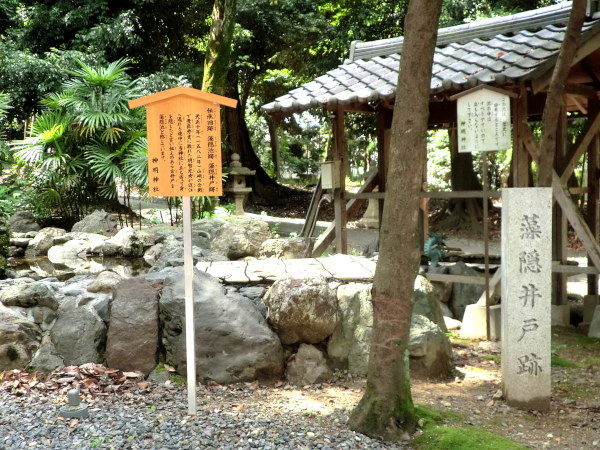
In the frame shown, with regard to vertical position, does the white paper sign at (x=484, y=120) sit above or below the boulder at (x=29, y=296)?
above

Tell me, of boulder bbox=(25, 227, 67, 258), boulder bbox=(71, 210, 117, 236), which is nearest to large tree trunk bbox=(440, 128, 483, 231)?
boulder bbox=(71, 210, 117, 236)

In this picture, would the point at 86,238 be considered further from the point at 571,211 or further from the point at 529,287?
the point at 529,287

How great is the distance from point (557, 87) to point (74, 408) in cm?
494

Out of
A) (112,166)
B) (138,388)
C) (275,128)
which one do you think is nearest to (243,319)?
(138,388)

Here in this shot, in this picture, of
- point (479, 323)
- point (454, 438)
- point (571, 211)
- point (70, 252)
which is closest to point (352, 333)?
point (454, 438)

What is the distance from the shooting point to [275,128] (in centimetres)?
2481

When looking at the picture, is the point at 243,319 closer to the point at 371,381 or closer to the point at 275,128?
the point at 371,381

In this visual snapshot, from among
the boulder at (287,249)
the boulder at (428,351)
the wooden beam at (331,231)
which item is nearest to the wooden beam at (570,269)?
the wooden beam at (331,231)

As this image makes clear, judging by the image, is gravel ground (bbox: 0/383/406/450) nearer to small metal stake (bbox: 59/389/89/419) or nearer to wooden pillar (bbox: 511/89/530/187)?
small metal stake (bbox: 59/389/89/419)

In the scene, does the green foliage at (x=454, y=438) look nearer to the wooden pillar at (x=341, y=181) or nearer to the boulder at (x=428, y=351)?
the boulder at (x=428, y=351)

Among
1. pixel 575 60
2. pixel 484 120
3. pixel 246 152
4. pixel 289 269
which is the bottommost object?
pixel 289 269

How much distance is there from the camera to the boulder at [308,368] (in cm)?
512

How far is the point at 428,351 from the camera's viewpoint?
5.25 metres

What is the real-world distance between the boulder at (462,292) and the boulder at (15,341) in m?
5.27
